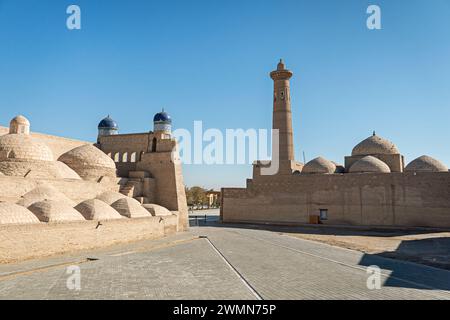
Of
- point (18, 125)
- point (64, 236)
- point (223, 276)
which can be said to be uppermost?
point (18, 125)

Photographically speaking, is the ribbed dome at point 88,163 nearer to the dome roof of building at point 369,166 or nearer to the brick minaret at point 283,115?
the brick minaret at point 283,115

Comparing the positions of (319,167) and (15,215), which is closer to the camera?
(15,215)

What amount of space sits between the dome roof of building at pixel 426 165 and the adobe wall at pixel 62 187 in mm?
19768

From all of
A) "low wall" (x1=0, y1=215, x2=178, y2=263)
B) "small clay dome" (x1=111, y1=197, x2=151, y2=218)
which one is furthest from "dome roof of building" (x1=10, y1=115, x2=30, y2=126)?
"low wall" (x1=0, y1=215, x2=178, y2=263)

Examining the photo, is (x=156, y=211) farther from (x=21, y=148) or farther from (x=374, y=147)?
(x=374, y=147)

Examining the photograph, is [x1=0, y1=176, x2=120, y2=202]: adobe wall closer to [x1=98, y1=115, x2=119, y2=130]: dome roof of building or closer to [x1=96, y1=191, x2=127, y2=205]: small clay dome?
[x1=96, y1=191, x2=127, y2=205]: small clay dome

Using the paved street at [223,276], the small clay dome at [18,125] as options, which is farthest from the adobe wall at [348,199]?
the small clay dome at [18,125]

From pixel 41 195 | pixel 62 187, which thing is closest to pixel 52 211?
pixel 41 195

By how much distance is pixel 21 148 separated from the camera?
17312 millimetres

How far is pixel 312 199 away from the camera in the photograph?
79.3 ft

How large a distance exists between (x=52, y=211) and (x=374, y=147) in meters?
22.3
